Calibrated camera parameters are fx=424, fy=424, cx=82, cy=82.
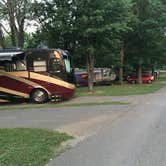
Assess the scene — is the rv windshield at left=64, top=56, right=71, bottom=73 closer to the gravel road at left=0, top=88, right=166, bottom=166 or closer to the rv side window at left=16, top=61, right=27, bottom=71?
the rv side window at left=16, top=61, right=27, bottom=71

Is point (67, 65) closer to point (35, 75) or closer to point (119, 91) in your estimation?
point (35, 75)

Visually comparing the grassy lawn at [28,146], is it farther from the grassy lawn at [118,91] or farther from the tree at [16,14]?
the tree at [16,14]

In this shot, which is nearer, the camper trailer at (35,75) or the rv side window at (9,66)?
the camper trailer at (35,75)

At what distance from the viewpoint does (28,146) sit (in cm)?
959

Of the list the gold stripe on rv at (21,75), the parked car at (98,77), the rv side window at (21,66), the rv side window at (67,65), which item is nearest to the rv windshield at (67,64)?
the rv side window at (67,65)

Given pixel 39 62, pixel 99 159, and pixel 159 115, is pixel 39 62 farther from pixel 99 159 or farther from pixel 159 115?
pixel 99 159

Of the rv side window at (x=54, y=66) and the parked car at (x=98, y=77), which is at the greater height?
the rv side window at (x=54, y=66)

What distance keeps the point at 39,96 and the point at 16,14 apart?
45.7 ft

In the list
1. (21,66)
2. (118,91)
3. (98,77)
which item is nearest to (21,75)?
(21,66)

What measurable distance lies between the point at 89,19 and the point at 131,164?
20758 mm

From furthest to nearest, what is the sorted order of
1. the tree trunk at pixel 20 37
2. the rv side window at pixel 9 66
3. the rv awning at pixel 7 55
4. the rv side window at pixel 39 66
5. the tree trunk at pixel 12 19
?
the tree trunk at pixel 20 37 < the tree trunk at pixel 12 19 < the rv side window at pixel 9 66 < the rv side window at pixel 39 66 < the rv awning at pixel 7 55

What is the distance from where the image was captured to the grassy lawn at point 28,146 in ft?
26.9

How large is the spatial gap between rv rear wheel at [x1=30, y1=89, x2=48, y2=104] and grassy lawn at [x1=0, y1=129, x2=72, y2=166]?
11.5 m

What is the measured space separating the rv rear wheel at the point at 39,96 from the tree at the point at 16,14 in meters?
11.5
